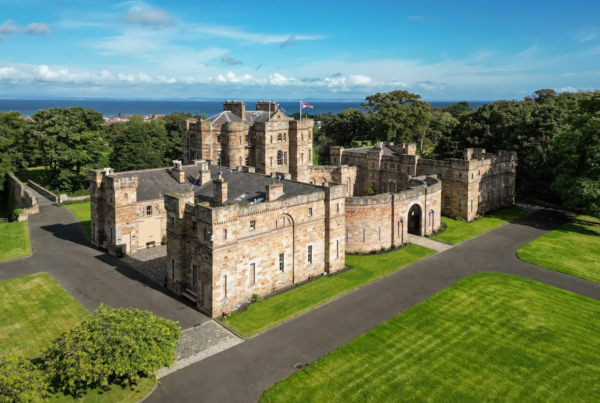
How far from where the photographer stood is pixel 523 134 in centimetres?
6250

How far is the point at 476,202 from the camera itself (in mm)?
54906

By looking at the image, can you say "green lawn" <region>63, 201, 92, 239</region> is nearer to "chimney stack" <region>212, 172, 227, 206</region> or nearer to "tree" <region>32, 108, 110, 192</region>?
"tree" <region>32, 108, 110, 192</region>

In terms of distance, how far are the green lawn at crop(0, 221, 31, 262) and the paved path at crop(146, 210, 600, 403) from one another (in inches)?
1053

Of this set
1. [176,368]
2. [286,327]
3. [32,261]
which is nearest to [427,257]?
[286,327]

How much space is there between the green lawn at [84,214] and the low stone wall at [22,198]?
13.9 ft

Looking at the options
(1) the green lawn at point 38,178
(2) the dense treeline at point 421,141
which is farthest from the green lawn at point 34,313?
(2) the dense treeline at point 421,141

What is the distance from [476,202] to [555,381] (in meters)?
34.3

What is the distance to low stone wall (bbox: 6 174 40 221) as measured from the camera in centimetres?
5594

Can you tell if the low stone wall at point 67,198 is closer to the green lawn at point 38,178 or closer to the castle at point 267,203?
the green lawn at point 38,178

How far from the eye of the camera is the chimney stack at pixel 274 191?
34.1 m

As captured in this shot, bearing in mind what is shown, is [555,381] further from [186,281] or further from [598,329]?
[186,281]

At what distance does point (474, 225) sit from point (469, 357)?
29180 millimetres

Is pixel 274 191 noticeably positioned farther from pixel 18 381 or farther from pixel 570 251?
pixel 570 251

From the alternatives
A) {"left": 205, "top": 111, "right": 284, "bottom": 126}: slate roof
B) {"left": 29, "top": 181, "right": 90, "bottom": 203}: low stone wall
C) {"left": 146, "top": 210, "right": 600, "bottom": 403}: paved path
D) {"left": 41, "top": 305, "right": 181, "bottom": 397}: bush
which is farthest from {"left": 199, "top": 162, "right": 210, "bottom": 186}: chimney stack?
{"left": 29, "top": 181, "right": 90, "bottom": 203}: low stone wall
